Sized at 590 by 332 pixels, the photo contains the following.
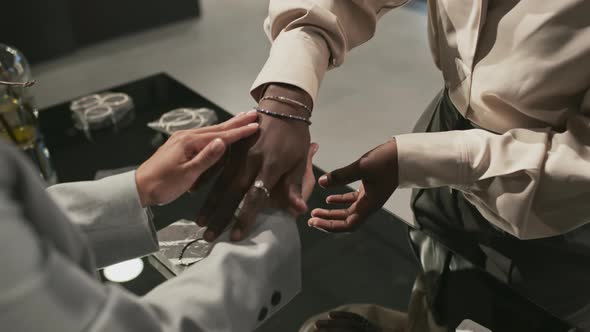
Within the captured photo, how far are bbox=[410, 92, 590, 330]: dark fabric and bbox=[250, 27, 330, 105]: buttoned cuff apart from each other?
8.9 inches

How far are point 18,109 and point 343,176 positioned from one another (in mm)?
844

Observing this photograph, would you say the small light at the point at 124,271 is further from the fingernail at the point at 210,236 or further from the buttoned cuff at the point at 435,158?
the buttoned cuff at the point at 435,158

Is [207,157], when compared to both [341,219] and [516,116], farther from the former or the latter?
[516,116]

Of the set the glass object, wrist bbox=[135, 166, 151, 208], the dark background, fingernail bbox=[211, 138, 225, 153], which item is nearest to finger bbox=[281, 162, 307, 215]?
fingernail bbox=[211, 138, 225, 153]

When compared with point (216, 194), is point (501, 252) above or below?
below

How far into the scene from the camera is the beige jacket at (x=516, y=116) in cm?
70

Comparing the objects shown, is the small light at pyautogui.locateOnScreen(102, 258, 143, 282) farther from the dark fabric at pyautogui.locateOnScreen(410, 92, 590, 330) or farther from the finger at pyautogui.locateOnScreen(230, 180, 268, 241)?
the dark fabric at pyautogui.locateOnScreen(410, 92, 590, 330)

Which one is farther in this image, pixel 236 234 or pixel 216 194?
pixel 216 194

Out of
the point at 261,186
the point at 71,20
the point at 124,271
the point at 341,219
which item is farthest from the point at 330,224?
the point at 71,20

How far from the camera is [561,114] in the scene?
750 millimetres

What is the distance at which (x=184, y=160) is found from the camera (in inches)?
33.0

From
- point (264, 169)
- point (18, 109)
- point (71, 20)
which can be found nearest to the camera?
point (264, 169)

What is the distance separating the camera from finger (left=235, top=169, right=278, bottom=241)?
0.70 metres

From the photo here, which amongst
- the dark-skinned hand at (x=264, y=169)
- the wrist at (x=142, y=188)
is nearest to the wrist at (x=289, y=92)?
the dark-skinned hand at (x=264, y=169)
